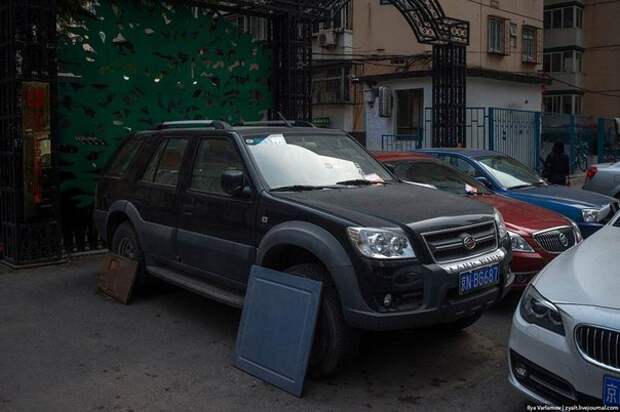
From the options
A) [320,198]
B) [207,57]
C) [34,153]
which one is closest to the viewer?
[320,198]

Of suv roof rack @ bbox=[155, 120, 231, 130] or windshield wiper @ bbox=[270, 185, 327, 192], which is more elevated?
suv roof rack @ bbox=[155, 120, 231, 130]

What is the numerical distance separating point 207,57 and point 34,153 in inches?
143

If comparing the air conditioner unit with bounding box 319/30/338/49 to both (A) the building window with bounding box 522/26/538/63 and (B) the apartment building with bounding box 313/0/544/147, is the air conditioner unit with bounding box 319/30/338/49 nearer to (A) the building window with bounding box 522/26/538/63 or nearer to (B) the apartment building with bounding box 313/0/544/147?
(B) the apartment building with bounding box 313/0/544/147

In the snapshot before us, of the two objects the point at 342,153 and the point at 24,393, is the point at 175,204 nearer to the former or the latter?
the point at 342,153

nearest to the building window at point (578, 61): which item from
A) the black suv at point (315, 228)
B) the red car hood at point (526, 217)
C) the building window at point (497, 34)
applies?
the building window at point (497, 34)

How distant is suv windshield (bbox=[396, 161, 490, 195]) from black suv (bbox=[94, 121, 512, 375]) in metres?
1.78

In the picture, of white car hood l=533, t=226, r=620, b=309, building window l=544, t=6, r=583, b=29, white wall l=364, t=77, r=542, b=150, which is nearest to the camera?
white car hood l=533, t=226, r=620, b=309

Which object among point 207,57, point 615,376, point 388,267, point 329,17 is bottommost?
point 615,376

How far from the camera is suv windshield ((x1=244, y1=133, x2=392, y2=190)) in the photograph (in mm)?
5340

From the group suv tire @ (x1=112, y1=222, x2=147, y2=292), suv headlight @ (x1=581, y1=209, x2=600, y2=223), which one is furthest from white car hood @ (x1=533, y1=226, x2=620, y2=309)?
suv tire @ (x1=112, y1=222, x2=147, y2=292)

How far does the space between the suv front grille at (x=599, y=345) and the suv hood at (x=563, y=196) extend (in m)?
4.98

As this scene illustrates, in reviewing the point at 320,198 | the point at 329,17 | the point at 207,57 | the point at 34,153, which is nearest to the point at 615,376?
the point at 320,198

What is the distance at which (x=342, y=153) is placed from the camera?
597 cm

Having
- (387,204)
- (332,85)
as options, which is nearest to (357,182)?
(387,204)
